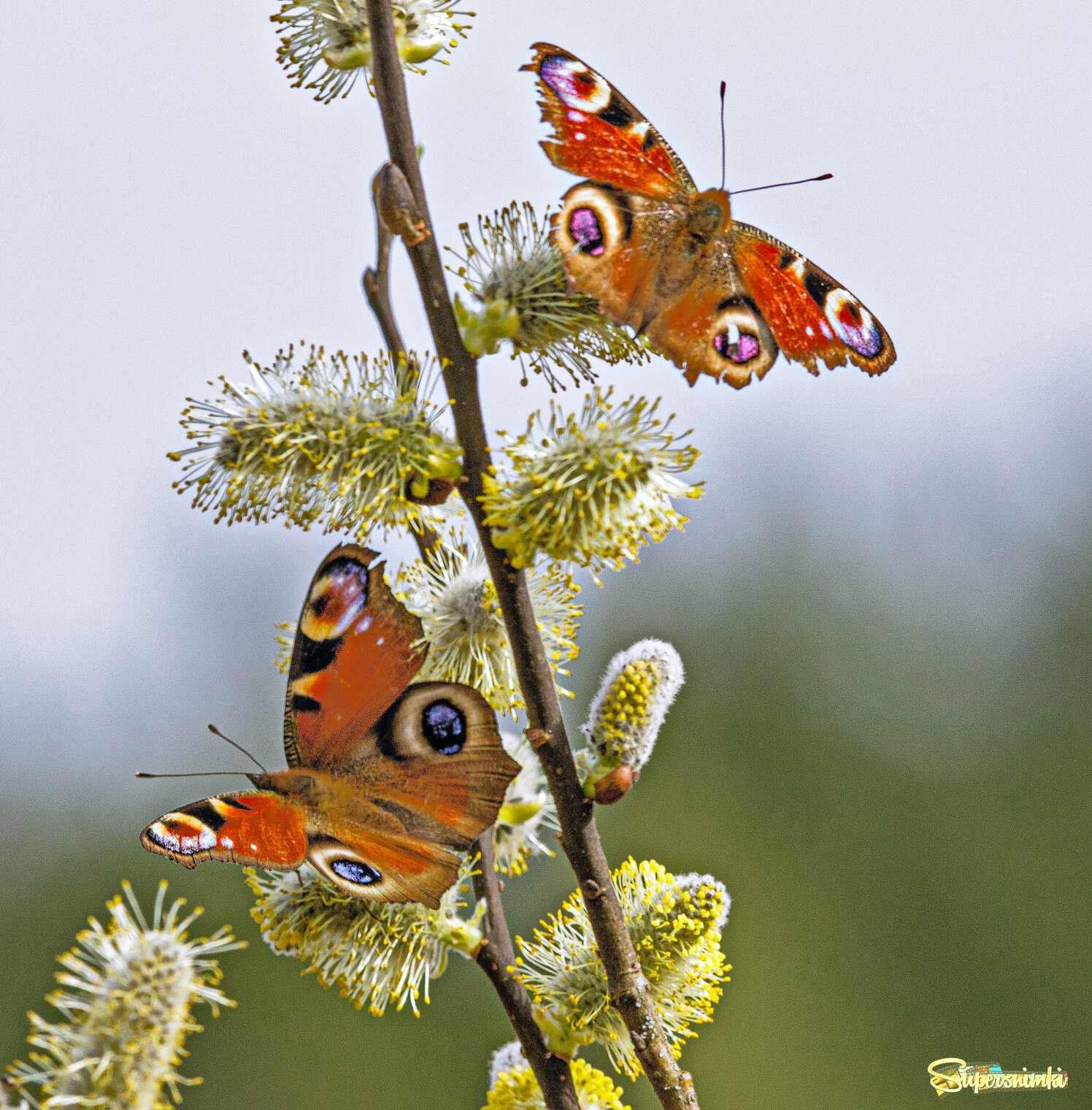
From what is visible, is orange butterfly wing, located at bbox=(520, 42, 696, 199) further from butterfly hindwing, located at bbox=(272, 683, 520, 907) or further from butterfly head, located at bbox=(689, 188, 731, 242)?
butterfly hindwing, located at bbox=(272, 683, 520, 907)

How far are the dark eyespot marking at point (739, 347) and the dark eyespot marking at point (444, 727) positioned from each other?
46 cm

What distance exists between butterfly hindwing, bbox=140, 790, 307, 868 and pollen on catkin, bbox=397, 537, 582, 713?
0.21 meters

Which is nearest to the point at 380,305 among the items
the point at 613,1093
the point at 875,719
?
the point at 613,1093

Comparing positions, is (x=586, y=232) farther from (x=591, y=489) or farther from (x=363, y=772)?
(x=363, y=772)

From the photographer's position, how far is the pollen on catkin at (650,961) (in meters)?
1.20

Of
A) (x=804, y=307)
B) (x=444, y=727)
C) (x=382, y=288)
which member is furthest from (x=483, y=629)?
(x=804, y=307)

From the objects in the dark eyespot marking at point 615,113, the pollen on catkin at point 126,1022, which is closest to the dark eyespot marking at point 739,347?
the dark eyespot marking at point 615,113

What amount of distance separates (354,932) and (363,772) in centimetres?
16

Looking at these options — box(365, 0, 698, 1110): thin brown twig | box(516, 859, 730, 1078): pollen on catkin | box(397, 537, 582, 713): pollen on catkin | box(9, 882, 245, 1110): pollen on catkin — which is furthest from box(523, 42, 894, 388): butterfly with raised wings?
box(9, 882, 245, 1110): pollen on catkin

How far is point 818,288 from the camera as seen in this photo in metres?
1.23

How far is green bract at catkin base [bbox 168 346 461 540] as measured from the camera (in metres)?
1.09

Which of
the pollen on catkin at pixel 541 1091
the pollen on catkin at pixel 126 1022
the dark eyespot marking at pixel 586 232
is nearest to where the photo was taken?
the pollen on catkin at pixel 126 1022

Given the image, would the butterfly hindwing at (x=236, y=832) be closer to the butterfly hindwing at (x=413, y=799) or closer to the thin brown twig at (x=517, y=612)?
the butterfly hindwing at (x=413, y=799)

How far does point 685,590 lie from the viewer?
8039 mm
